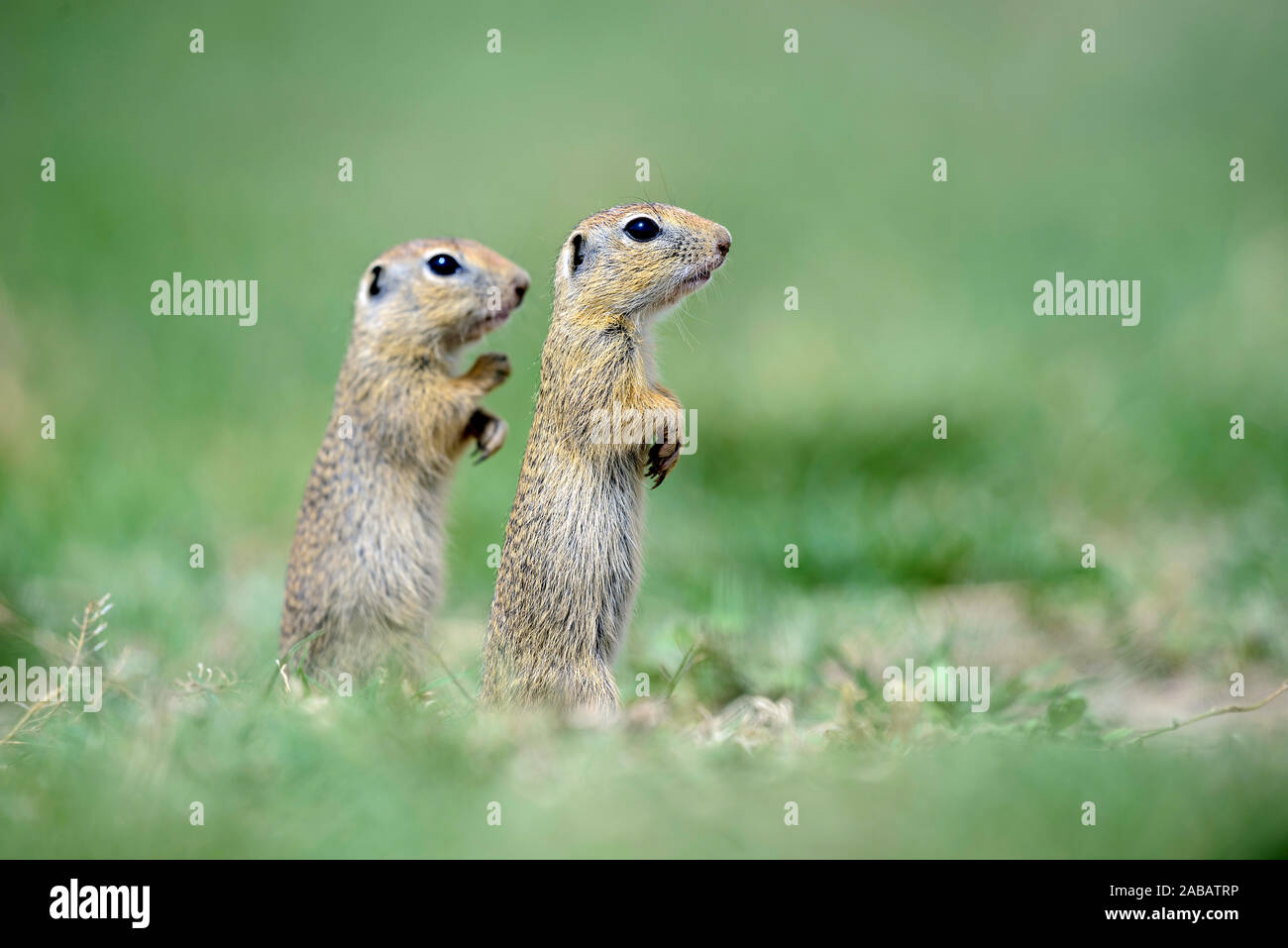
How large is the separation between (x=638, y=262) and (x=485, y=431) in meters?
1.59

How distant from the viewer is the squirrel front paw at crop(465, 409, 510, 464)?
6.47 meters

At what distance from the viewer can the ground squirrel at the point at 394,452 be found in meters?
6.25

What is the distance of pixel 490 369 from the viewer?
6.70 m

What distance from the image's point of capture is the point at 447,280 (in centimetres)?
656

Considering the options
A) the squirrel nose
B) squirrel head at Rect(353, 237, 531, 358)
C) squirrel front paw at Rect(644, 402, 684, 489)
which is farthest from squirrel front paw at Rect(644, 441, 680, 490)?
squirrel head at Rect(353, 237, 531, 358)

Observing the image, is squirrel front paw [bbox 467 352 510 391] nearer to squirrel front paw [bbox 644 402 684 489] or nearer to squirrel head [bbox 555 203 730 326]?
squirrel head [bbox 555 203 730 326]

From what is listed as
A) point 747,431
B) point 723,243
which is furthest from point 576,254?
point 747,431

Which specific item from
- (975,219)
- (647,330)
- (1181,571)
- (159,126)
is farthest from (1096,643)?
(159,126)

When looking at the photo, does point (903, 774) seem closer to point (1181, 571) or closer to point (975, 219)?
point (1181, 571)

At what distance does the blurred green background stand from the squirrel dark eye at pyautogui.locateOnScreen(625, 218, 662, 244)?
48 centimetres

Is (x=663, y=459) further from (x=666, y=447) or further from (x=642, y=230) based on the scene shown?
(x=642, y=230)

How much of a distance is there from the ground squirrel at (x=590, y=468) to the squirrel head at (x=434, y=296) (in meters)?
1.08

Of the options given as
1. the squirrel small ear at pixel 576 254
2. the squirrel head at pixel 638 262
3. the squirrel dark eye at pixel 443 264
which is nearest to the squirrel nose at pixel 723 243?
the squirrel head at pixel 638 262

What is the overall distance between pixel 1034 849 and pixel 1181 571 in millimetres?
4558
